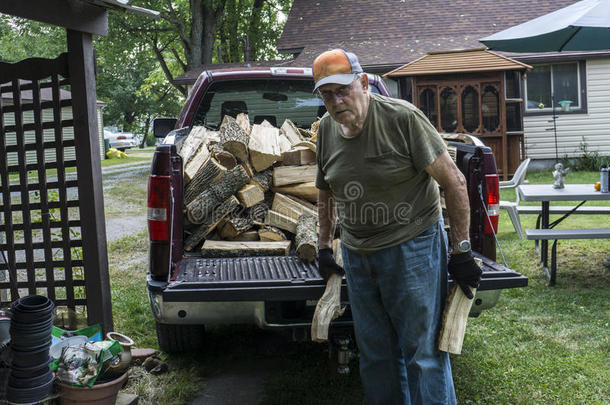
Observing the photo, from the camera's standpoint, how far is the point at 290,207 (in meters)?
4.46

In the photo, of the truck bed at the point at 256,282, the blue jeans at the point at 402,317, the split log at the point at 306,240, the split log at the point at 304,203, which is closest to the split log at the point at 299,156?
the split log at the point at 304,203

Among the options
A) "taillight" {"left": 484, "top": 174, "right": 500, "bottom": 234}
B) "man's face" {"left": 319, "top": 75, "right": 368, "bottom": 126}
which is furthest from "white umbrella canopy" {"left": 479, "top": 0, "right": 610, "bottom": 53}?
"man's face" {"left": 319, "top": 75, "right": 368, "bottom": 126}

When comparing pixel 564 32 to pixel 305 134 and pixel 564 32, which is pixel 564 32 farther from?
pixel 305 134

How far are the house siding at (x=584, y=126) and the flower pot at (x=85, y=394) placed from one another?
15.9 metres

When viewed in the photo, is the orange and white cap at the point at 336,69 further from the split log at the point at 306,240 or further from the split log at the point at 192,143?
the split log at the point at 192,143

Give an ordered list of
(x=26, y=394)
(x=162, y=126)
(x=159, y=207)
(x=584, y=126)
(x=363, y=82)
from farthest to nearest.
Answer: (x=584, y=126) < (x=162, y=126) < (x=159, y=207) < (x=26, y=394) < (x=363, y=82)

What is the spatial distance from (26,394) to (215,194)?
5.51 ft

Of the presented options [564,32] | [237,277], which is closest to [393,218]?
[237,277]

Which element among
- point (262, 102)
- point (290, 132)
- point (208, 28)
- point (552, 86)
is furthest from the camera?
point (208, 28)

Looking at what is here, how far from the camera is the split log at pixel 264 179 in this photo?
15.0ft

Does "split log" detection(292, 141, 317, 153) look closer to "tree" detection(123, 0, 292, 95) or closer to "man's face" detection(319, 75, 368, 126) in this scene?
"man's face" detection(319, 75, 368, 126)

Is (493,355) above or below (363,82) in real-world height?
below

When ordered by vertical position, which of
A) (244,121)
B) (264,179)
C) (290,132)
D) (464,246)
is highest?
(244,121)

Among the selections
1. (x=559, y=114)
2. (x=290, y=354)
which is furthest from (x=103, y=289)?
(x=559, y=114)
